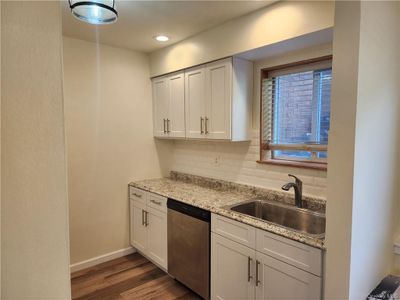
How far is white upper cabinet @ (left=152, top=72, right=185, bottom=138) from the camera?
3.07 metres

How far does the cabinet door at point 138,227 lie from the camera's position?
316 centimetres

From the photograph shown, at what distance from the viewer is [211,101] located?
2.70 meters

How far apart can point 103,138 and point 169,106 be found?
2.77 ft

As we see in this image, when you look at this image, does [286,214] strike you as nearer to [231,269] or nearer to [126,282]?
[231,269]

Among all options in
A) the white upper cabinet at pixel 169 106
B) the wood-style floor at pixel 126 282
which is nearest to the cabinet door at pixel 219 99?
the white upper cabinet at pixel 169 106

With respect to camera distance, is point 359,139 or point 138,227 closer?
point 359,139

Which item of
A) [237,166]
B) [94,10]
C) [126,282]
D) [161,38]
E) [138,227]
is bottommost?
[126,282]

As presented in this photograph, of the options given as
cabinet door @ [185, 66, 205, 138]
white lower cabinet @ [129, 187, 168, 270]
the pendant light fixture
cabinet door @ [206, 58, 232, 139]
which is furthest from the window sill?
the pendant light fixture

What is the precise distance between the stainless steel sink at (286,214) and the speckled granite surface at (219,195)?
0.08 meters

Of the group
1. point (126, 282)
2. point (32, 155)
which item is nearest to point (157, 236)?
point (126, 282)

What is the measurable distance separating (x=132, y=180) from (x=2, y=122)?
2927 mm

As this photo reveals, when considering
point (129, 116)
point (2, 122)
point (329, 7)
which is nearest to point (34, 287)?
point (2, 122)

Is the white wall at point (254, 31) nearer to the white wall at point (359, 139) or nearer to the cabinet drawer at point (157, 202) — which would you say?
the white wall at point (359, 139)

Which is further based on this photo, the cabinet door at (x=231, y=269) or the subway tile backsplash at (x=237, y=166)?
the subway tile backsplash at (x=237, y=166)
